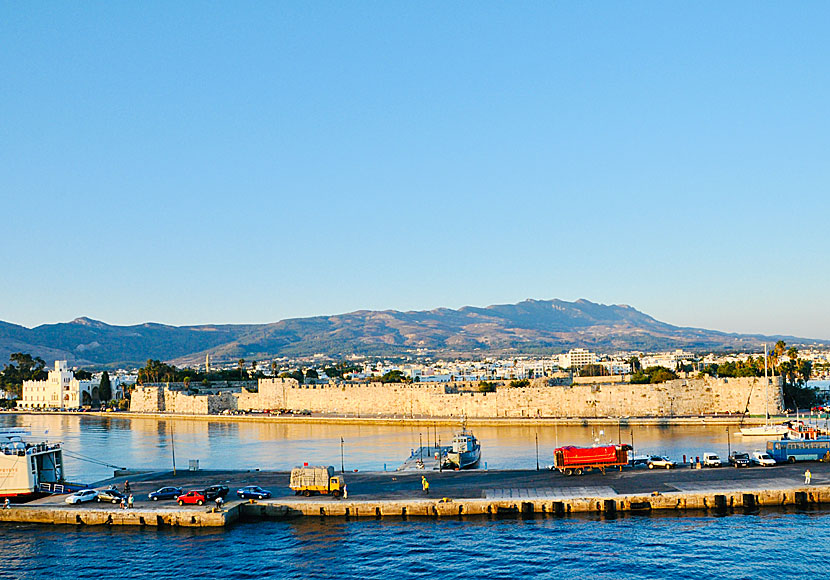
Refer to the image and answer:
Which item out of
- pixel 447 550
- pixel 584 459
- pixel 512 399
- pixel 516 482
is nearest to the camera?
pixel 447 550

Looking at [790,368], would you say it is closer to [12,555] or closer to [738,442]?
[738,442]

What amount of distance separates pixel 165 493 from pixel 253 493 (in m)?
3.59

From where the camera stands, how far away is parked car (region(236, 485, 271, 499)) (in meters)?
30.1

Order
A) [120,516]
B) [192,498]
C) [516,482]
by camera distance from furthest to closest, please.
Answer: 1. [516,482]
2. [192,498]
3. [120,516]

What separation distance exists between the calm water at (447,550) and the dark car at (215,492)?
8.70 ft

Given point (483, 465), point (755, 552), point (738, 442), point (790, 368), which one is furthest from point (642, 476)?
point (790, 368)

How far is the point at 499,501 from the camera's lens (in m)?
28.5

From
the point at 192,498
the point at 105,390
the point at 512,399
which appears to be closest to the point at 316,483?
the point at 192,498

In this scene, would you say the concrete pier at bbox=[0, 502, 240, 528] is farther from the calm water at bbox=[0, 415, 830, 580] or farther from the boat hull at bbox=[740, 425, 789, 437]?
the boat hull at bbox=[740, 425, 789, 437]

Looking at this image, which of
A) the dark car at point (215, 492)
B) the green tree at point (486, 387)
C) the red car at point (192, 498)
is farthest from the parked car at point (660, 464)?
the green tree at point (486, 387)

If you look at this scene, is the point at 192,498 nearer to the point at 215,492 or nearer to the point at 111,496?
the point at 215,492

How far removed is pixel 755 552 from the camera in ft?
77.8

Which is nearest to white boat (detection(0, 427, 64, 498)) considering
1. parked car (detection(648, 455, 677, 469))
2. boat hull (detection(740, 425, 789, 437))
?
parked car (detection(648, 455, 677, 469))

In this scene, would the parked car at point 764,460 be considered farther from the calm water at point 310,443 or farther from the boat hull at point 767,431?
the boat hull at point 767,431
